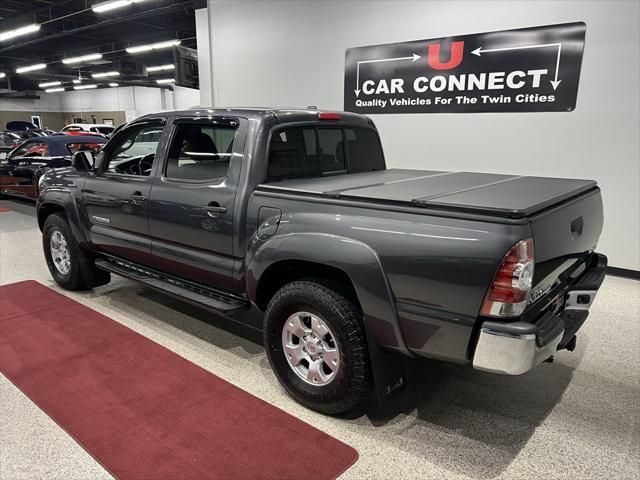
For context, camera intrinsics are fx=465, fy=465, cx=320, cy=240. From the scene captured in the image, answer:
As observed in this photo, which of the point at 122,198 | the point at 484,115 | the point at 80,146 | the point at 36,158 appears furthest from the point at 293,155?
the point at 36,158

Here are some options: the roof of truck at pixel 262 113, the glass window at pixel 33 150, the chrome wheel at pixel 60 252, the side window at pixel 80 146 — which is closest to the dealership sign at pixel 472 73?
the roof of truck at pixel 262 113

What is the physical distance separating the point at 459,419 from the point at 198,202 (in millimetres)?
2006

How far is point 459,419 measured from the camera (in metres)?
2.54

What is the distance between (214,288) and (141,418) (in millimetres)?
915

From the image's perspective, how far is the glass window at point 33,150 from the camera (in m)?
8.38

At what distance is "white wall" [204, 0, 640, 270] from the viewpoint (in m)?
4.89

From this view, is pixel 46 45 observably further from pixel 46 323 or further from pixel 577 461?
pixel 577 461

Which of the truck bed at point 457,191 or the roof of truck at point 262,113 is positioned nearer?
the truck bed at point 457,191

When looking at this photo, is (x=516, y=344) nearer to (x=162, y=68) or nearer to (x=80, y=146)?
(x=80, y=146)

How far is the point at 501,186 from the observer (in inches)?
102

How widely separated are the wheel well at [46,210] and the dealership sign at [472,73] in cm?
432

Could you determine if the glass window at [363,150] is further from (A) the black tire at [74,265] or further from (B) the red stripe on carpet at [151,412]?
(A) the black tire at [74,265]

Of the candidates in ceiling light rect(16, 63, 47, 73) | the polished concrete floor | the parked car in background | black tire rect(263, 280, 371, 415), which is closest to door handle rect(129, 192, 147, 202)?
the polished concrete floor

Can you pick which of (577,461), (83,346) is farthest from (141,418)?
(577,461)
